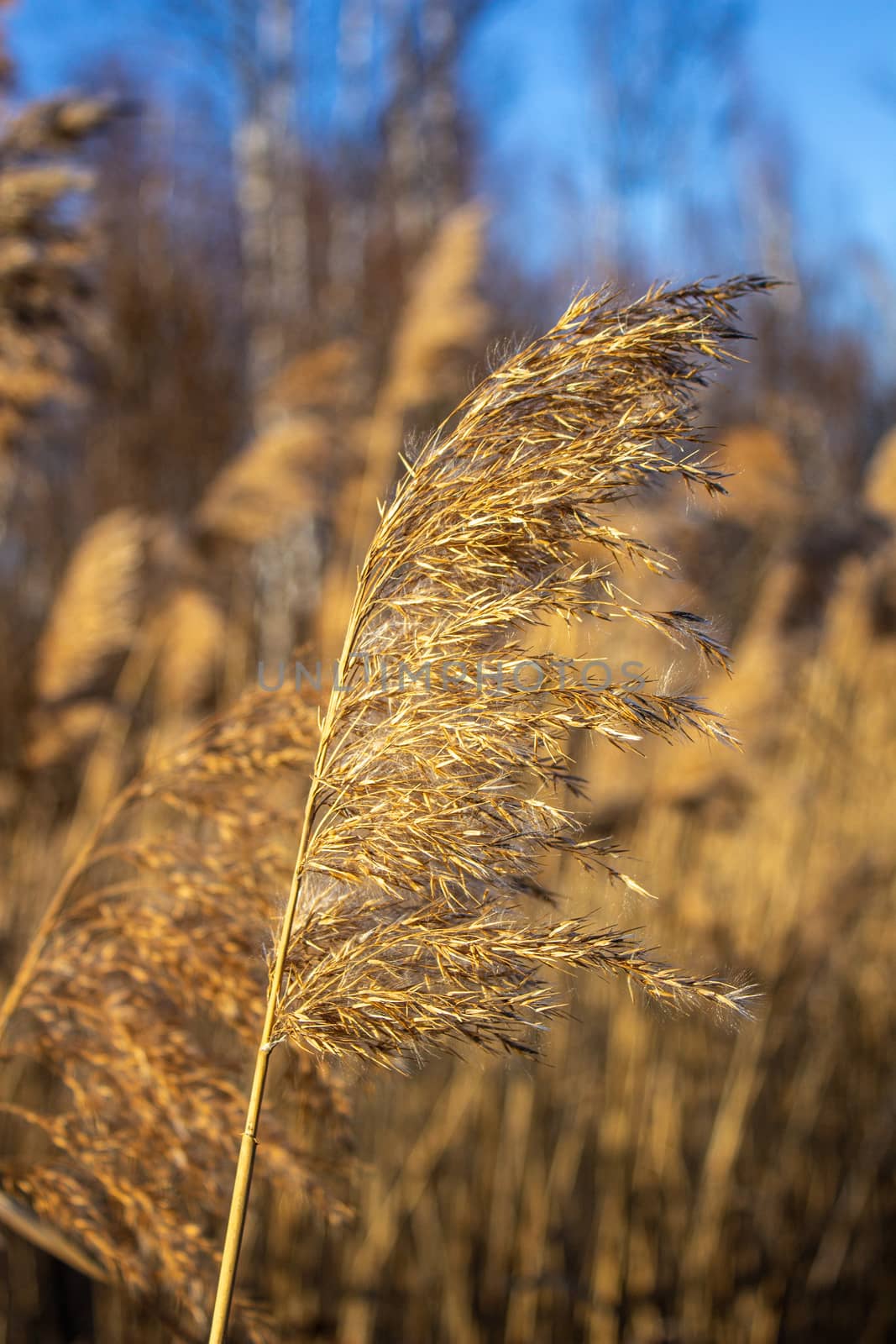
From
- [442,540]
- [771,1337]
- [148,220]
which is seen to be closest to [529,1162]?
[771,1337]

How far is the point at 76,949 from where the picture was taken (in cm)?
121

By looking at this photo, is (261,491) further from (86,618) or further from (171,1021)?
(171,1021)

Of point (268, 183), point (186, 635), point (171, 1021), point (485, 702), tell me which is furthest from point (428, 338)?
point (268, 183)

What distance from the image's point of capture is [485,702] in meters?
0.80

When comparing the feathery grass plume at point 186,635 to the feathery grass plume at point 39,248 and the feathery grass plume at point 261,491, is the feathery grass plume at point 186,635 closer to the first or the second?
the feathery grass plume at point 261,491

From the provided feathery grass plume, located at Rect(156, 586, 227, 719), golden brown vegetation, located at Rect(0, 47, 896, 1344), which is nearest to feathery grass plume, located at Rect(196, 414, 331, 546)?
golden brown vegetation, located at Rect(0, 47, 896, 1344)

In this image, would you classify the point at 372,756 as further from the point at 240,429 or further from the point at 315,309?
the point at 315,309

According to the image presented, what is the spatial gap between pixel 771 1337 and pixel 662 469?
7.61 ft

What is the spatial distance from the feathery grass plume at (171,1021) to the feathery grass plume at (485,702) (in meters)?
0.26

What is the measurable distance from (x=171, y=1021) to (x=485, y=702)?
2.14 ft

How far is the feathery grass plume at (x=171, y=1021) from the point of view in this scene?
1.10 metres

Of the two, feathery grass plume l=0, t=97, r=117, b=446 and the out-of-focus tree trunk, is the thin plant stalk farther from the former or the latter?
the out-of-focus tree trunk

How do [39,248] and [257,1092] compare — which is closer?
[257,1092]

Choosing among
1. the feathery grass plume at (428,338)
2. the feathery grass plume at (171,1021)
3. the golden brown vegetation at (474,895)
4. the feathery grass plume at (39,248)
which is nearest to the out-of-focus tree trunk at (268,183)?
the golden brown vegetation at (474,895)
